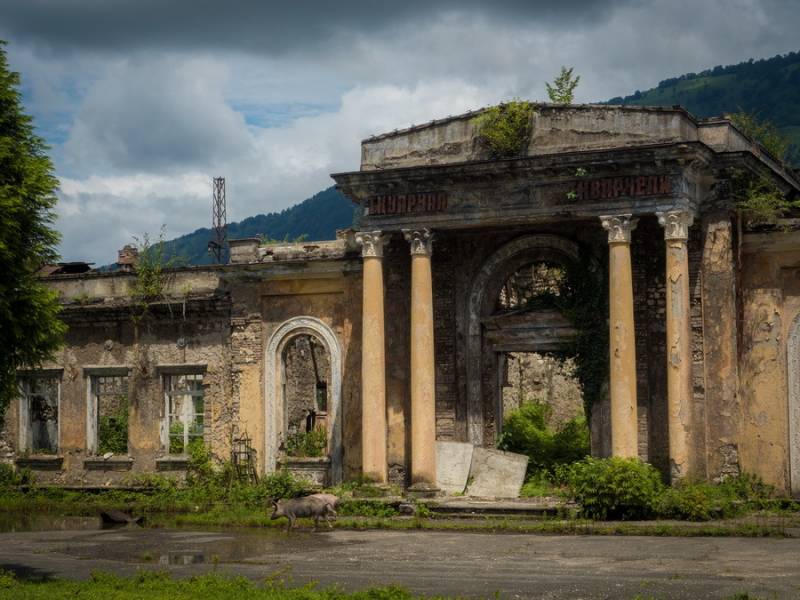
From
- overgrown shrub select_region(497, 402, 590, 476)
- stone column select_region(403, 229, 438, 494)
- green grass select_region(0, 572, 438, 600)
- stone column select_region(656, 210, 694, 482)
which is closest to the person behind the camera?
green grass select_region(0, 572, 438, 600)

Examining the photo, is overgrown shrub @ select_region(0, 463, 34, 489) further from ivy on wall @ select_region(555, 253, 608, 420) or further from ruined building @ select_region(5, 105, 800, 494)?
ivy on wall @ select_region(555, 253, 608, 420)

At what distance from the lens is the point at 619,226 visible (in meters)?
20.3

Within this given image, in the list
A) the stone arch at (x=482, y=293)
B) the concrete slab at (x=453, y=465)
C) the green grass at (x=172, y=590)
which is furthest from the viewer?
the stone arch at (x=482, y=293)

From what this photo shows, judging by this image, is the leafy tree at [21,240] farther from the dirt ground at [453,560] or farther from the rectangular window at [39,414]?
the rectangular window at [39,414]

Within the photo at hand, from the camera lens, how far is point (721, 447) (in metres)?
20.1

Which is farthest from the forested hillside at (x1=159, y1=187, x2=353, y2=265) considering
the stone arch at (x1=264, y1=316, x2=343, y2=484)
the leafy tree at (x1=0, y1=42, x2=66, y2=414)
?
the leafy tree at (x1=0, y1=42, x2=66, y2=414)

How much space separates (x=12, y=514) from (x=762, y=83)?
12828 centimetres

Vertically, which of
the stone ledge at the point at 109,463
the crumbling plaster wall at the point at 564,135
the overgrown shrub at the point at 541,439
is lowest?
the stone ledge at the point at 109,463

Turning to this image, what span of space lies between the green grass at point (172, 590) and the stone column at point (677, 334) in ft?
29.4

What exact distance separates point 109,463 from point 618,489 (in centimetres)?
1206

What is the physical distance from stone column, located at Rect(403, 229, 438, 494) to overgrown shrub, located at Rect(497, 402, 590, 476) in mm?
1770

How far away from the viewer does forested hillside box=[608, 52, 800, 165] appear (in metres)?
128

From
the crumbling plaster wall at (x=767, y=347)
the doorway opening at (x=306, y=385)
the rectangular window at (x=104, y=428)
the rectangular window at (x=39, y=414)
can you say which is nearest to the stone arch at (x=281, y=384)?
the rectangular window at (x=104, y=428)

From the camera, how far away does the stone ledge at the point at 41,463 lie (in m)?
26.3
